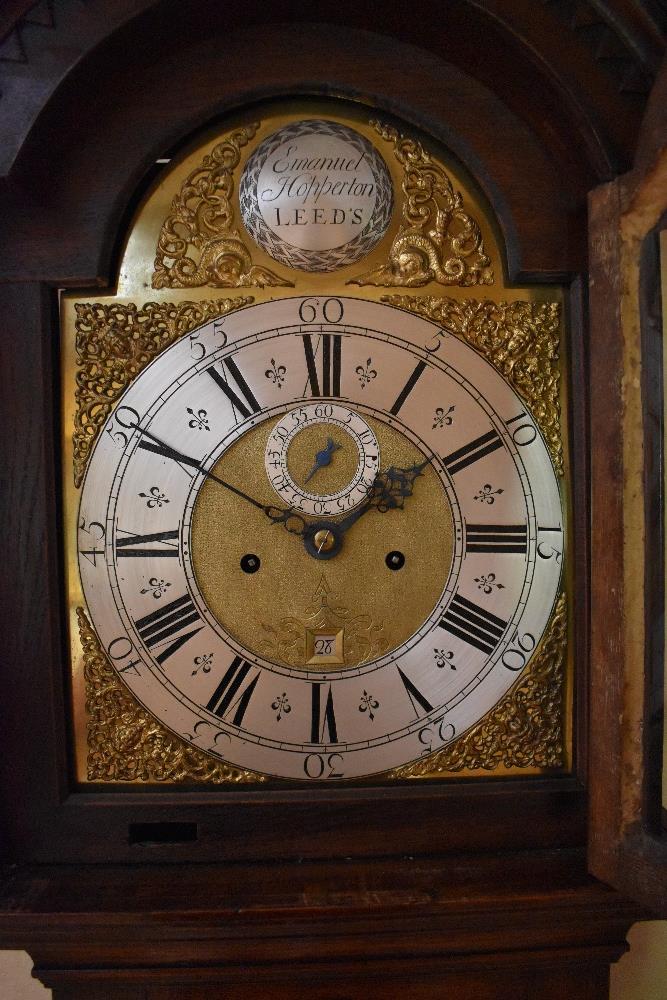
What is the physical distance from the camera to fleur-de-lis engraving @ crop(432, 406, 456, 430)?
1210 millimetres

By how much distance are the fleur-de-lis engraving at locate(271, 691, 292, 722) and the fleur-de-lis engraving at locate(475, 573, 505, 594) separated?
0.35 metres

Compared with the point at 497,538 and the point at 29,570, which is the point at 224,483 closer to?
the point at 29,570

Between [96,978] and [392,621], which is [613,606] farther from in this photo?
[96,978]

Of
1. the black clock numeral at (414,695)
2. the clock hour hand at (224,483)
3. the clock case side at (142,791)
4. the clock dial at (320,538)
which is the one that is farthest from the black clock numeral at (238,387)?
the black clock numeral at (414,695)

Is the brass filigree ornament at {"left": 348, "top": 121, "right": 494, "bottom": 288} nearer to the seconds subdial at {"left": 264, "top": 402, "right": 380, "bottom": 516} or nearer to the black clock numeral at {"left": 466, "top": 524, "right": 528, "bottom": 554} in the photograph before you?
the seconds subdial at {"left": 264, "top": 402, "right": 380, "bottom": 516}

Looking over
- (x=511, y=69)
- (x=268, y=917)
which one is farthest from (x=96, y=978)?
(x=511, y=69)

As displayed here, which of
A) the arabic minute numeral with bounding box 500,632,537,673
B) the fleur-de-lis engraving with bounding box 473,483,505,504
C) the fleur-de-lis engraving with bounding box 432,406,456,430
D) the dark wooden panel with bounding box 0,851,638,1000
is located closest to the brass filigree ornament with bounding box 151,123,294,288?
the fleur-de-lis engraving with bounding box 432,406,456,430

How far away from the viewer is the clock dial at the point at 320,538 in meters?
1.19

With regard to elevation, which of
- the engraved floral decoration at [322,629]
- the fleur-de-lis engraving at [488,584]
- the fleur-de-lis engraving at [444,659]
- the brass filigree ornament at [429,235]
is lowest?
the fleur-de-lis engraving at [444,659]

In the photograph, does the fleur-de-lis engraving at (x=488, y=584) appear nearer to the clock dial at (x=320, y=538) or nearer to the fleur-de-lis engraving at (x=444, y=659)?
the clock dial at (x=320, y=538)

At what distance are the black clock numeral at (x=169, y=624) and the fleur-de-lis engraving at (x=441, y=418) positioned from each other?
0.47 meters

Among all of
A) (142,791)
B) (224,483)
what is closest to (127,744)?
(142,791)

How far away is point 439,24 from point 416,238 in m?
0.29

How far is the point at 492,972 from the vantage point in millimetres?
1136
